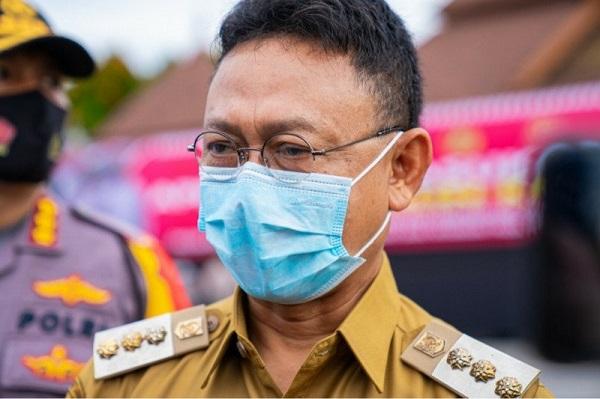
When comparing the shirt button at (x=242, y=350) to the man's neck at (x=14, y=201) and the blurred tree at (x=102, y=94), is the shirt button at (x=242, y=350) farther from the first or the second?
the blurred tree at (x=102, y=94)

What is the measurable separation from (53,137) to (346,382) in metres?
1.74

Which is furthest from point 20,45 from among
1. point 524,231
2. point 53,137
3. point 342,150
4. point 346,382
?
point 524,231

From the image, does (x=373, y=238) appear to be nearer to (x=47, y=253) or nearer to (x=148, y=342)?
(x=148, y=342)

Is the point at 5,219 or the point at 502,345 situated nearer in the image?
the point at 5,219

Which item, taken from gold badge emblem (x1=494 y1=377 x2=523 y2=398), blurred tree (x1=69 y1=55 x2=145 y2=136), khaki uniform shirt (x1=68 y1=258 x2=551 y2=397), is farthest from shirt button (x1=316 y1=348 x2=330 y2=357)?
blurred tree (x1=69 y1=55 x2=145 y2=136)

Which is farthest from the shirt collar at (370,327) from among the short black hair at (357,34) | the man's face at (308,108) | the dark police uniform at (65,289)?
the dark police uniform at (65,289)

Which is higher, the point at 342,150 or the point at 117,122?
the point at 342,150

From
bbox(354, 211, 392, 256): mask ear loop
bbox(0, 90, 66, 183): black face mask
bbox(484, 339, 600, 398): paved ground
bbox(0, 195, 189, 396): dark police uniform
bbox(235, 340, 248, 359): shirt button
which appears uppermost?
bbox(354, 211, 392, 256): mask ear loop

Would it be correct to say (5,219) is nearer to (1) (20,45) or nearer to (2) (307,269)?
(1) (20,45)

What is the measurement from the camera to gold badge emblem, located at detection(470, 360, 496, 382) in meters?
2.08

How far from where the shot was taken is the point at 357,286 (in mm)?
2289

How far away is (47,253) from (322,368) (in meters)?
1.43

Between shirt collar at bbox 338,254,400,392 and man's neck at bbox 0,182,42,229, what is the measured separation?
156cm

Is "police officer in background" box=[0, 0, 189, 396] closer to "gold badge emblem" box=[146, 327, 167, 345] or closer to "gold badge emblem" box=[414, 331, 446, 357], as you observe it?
"gold badge emblem" box=[146, 327, 167, 345]
